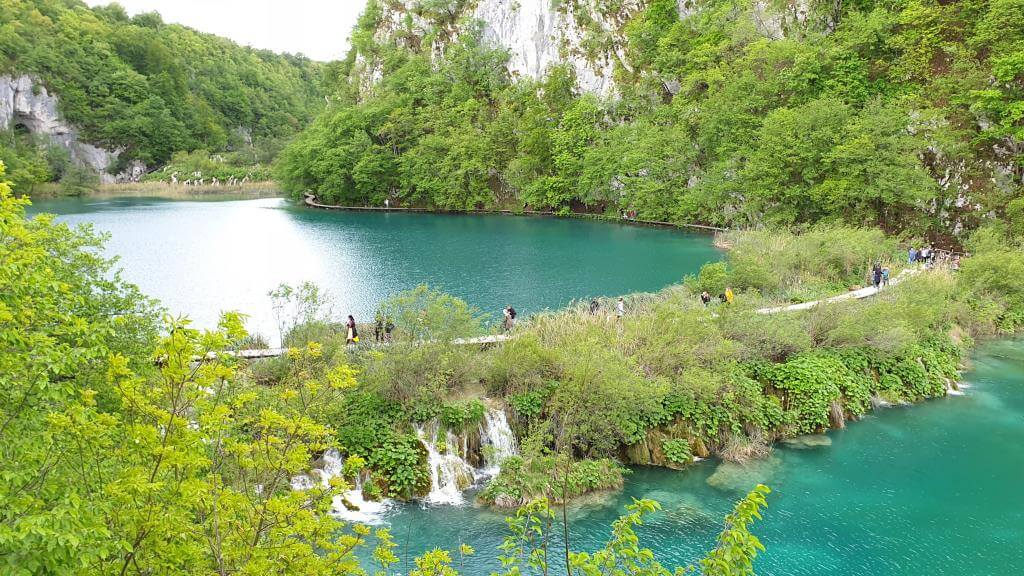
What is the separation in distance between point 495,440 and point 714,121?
45.2m

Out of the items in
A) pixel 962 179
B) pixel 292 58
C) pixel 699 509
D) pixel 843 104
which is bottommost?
pixel 699 509

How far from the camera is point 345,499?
49.0 feet

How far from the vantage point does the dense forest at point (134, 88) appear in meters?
101

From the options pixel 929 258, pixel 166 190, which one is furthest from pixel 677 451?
pixel 166 190

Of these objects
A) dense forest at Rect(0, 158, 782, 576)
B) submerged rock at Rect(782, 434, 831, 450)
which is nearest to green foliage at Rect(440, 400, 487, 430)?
submerged rock at Rect(782, 434, 831, 450)

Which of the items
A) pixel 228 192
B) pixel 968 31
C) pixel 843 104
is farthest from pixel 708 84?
pixel 228 192

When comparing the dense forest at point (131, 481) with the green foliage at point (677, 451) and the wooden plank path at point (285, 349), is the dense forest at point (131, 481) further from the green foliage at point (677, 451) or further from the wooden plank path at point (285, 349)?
the wooden plank path at point (285, 349)

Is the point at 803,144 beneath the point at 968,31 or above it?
beneath

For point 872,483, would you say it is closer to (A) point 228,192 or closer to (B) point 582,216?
(B) point 582,216

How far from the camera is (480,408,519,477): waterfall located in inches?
680

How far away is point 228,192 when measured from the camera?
101m

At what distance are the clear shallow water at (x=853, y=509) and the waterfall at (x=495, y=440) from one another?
6.68 feet

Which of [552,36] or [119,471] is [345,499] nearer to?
[119,471]

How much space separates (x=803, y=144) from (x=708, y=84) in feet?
52.6
